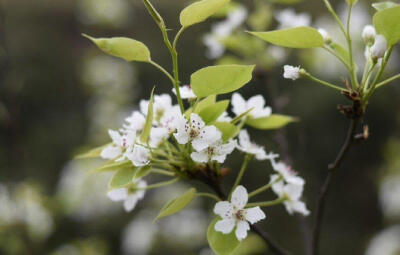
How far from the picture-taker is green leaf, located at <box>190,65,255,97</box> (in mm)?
619

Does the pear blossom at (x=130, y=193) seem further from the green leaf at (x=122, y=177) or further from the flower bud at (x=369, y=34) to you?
the flower bud at (x=369, y=34)

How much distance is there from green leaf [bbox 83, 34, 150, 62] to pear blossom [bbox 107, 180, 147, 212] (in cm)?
26

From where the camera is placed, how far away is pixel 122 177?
68 centimetres

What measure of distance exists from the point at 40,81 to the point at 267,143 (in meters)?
2.76

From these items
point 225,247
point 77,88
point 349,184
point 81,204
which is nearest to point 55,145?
point 77,88

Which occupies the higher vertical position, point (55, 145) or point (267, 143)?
point (267, 143)

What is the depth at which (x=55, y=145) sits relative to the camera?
483cm

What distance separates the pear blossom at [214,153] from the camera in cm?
65

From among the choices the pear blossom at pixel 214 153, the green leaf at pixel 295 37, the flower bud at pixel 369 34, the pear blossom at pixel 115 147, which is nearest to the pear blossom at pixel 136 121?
the pear blossom at pixel 115 147

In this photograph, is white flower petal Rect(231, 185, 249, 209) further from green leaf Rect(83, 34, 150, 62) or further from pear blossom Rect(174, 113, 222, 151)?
green leaf Rect(83, 34, 150, 62)

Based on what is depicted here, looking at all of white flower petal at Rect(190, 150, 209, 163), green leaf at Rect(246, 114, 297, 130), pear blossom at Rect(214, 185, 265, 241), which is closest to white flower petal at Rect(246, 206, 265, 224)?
pear blossom at Rect(214, 185, 265, 241)

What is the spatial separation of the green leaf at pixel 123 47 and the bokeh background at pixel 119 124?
273 millimetres

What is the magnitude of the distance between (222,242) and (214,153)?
0.42 ft

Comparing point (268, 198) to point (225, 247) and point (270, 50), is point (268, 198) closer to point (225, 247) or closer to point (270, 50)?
point (270, 50)
